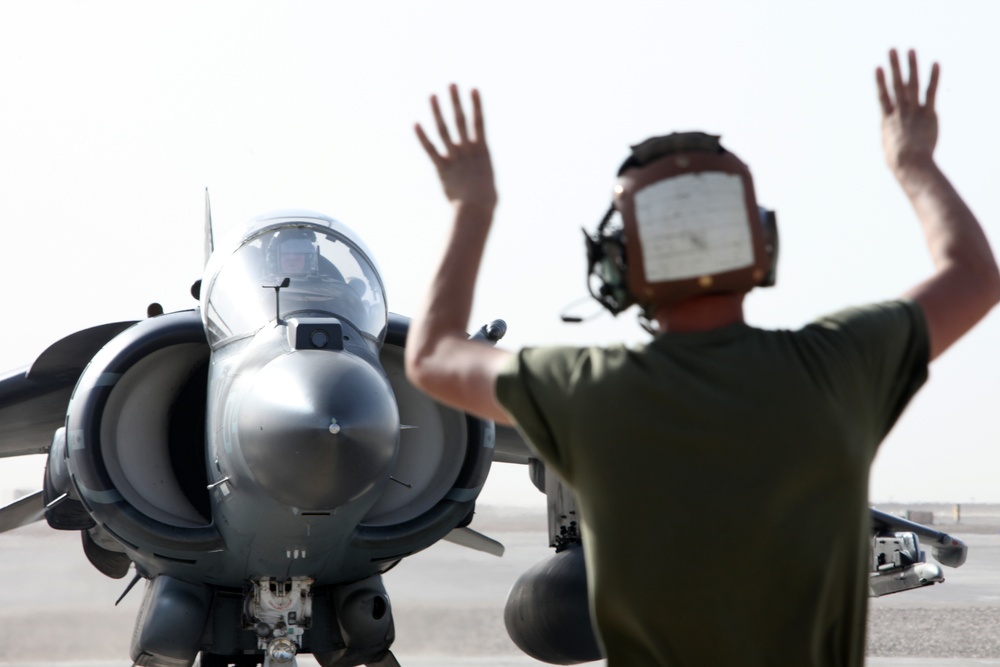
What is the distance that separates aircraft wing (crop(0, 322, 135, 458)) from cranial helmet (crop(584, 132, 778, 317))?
625 centimetres

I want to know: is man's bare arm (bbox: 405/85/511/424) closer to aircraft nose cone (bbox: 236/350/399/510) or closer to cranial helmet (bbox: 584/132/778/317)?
cranial helmet (bbox: 584/132/778/317)

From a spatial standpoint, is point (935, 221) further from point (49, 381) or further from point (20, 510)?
point (20, 510)

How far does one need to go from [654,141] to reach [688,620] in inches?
26.7

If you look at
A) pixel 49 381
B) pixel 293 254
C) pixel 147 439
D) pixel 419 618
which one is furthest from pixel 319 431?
pixel 419 618

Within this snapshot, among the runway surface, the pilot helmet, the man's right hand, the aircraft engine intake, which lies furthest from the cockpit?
the runway surface

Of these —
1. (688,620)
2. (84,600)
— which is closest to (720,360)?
(688,620)

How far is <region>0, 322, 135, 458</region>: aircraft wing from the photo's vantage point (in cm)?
791

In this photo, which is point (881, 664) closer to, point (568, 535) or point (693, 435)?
point (568, 535)

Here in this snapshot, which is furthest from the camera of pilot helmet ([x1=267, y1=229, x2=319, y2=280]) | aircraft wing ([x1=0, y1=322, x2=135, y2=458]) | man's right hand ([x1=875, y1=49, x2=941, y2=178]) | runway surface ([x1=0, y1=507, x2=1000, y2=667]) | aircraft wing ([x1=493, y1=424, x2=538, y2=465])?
runway surface ([x1=0, y1=507, x2=1000, y2=667])

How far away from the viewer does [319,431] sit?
17.8 ft

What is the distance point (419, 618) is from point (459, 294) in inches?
590

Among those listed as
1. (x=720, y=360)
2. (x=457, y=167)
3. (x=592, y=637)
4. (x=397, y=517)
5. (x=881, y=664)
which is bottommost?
(x=881, y=664)

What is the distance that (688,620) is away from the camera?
181 centimetres

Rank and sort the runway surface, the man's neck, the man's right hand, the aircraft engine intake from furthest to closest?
the runway surface
the aircraft engine intake
the man's right hand
the man's neck
